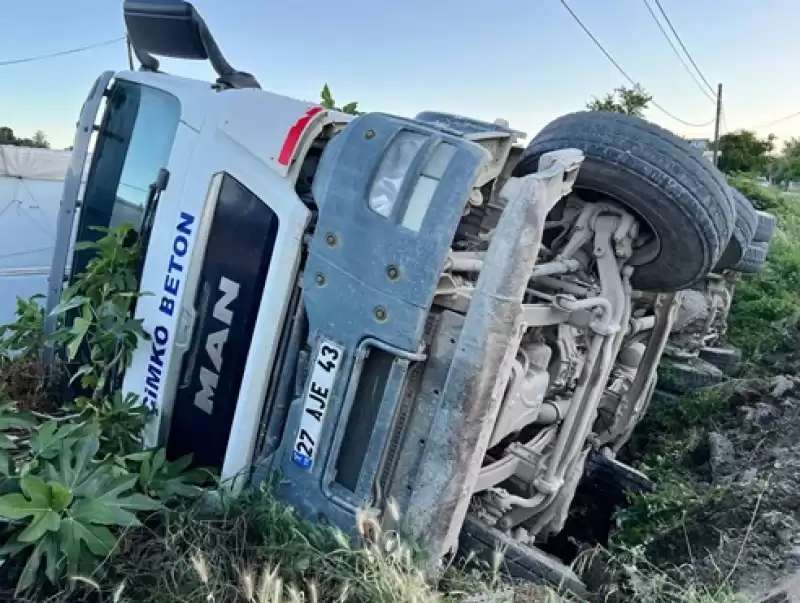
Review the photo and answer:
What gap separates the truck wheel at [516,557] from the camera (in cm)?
210

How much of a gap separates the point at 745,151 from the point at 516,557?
34.8 m

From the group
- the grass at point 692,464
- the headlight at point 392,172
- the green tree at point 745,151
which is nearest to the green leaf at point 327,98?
the headlight at point 392,172

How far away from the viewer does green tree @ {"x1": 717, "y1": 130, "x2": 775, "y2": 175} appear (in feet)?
102

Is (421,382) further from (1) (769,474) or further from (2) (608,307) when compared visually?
(1) (769,474)

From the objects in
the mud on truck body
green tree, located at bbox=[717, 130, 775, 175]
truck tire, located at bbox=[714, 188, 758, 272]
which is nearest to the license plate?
the mud on truck body

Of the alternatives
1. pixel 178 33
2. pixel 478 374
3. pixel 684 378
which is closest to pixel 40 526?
pixel 478 374

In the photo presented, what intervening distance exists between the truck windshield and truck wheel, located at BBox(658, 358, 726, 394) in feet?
11.3

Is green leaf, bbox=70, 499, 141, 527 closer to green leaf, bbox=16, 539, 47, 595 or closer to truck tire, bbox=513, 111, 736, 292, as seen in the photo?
green leaf, bbox=16, 539, 47, 595

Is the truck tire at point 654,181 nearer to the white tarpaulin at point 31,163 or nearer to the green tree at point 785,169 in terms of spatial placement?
the white tarpaulin at point 31,163

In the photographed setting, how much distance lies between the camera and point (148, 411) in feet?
7.52

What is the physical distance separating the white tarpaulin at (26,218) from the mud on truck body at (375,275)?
3558 mm

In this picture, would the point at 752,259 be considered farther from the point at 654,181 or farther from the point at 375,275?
the point at 375,275

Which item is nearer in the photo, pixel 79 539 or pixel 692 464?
pixel 79 539

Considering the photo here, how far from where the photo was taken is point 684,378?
14.8 feet
